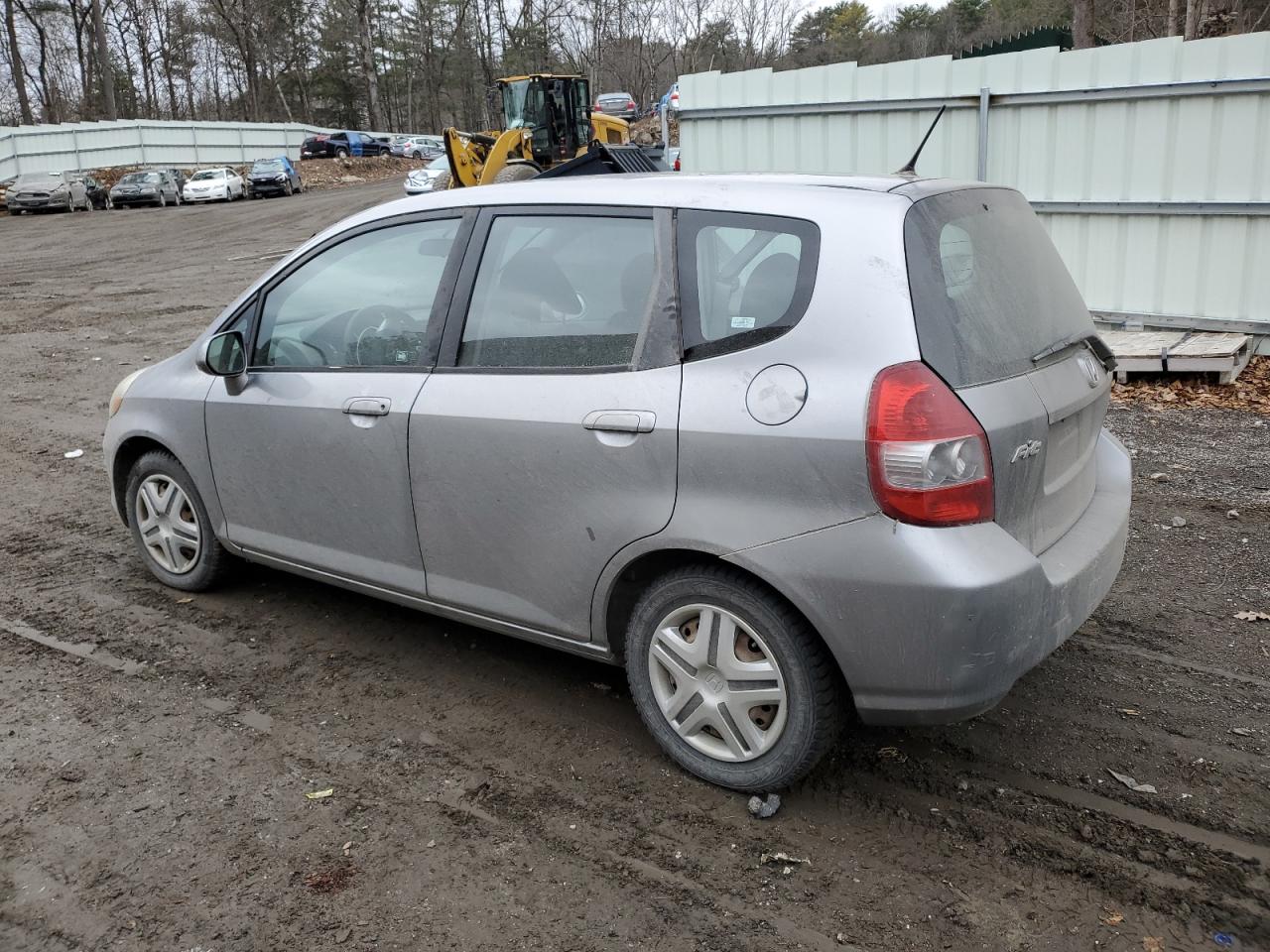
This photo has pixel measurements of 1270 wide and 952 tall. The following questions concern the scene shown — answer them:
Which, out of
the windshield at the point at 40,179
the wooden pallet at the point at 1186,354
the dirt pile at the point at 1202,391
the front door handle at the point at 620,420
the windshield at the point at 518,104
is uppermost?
the windshield at the point at 518,104

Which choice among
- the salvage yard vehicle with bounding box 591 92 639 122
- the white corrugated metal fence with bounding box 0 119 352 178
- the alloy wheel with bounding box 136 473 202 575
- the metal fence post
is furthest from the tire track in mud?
the salvage yard vehicle with bounding box 591 92 639 122

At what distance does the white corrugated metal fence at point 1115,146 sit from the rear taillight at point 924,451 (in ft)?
24.8

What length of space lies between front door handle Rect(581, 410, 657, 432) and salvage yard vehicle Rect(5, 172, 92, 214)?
36.9 metres

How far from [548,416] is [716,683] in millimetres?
971

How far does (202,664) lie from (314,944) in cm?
184

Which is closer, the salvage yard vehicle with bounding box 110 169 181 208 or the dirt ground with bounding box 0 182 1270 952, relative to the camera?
the dirt ground with bounding box 0 182 1270 952

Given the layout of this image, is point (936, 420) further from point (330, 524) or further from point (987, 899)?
point (330, 524)

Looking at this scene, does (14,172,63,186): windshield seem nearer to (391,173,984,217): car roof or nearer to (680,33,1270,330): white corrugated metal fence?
(680,33,1270,330): white corrugated metal fence

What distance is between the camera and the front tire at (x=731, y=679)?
10.1 feet

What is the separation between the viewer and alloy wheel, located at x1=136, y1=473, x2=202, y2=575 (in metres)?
4.89

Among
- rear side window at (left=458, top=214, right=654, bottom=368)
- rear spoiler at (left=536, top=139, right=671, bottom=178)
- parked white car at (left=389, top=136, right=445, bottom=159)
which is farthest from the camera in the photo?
parked white car at (left=389, top=136, right=445, bottom=159)

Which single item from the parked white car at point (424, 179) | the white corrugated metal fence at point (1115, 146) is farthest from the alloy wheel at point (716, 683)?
the parked white car at point (424, 179)

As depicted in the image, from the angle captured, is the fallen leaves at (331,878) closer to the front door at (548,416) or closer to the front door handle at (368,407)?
the front door at (548,416)

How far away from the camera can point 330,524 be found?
4160 mm
